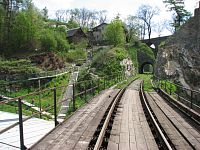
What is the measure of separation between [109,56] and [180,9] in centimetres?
4054

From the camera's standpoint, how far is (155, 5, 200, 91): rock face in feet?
117

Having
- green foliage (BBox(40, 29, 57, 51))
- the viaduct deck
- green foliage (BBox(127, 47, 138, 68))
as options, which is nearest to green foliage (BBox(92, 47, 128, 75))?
green foliage (BBox(40, 29, 57, 51))

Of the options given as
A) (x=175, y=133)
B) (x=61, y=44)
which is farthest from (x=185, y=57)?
(x=61, y=44)

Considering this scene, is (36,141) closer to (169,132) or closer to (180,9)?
(169,132)

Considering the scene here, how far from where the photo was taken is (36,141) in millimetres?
7871

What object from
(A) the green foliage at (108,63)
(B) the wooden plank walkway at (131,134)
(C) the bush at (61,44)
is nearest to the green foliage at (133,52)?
(C) the bush at (61,44)

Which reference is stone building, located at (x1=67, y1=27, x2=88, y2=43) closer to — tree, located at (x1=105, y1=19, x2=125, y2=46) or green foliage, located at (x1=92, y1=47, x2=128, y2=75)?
tree, located at (x1=105, y1=19, x2=125, y2=46)

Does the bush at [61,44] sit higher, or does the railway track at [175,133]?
the bush at [61,44]

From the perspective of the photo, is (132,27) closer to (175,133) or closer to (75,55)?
(75,55)

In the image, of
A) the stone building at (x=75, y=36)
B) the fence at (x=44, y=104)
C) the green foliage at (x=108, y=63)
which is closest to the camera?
the fence at (x=44, y=104)

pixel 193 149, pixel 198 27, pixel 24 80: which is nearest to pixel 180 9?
pixel 198 27

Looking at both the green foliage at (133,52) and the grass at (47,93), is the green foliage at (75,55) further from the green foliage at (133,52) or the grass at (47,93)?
the grass at (47,93)

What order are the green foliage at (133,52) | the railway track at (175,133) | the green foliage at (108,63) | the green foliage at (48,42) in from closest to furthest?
the railway track at (175,133)
the green foliage at (108,63)
the green foliage at (48,42)
the green foliage at (133,52)

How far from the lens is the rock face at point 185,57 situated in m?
35.7
